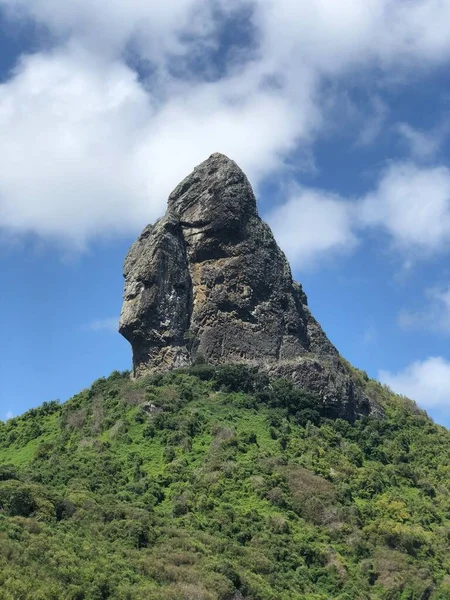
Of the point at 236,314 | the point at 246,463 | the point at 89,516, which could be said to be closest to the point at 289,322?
the point at 236,314

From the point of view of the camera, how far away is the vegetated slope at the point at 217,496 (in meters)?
60.5

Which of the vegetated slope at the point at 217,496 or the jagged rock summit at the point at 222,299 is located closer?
the vegetated slope at the point at 217,496

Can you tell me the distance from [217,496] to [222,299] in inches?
1079

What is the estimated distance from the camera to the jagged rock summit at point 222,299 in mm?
98500

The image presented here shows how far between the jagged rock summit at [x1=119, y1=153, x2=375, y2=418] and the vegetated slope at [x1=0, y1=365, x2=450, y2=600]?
2777 mm

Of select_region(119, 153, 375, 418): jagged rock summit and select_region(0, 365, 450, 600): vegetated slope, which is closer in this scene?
select_region(0, 365, 450, 600): vegetated slope

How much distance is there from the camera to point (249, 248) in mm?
102000

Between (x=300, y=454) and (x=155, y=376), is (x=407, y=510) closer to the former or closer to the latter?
(x=300, y=454)

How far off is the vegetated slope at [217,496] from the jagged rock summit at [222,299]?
2.78 m

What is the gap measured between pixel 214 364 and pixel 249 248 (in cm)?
1238

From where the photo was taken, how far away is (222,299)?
99.8m

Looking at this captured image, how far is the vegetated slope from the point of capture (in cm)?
6047

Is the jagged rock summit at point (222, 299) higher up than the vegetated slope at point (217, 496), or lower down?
higher up

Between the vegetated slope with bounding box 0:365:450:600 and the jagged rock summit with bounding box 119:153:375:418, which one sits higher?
the jagged rock summit with bounding box 119:153:375:418
